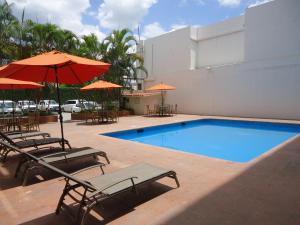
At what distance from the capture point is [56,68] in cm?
557

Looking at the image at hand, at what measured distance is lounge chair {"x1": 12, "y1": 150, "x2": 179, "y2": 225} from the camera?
3035 mm

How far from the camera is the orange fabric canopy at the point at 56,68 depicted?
469 cm

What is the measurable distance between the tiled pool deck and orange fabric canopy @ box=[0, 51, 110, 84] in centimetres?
223

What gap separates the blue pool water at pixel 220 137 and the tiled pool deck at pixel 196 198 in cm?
294

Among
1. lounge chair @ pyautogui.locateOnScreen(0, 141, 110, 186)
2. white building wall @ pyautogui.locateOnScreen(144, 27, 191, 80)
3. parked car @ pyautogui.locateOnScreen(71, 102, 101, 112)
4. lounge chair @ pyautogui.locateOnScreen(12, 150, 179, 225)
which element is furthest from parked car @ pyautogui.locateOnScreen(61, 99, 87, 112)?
lounge chair @ pyautogui.locateOnScreen(12, 150, 179, 225)

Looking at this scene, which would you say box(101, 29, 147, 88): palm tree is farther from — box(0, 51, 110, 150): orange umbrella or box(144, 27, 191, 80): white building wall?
box(0, 51, 110, 150): orange umbrella

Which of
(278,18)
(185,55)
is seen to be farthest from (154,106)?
(278,18)

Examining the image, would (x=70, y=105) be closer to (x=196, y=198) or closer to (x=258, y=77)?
(x=258, y=77)

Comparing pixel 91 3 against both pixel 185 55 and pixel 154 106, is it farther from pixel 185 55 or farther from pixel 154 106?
pixel 185 55

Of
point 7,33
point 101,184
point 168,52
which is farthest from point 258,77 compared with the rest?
point 7,33

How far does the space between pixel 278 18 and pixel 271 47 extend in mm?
1863

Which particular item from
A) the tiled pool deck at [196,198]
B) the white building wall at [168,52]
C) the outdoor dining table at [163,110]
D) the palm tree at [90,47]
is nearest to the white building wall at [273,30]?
the white building wall at [168,52]

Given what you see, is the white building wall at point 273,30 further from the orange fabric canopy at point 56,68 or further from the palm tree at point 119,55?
the orange fabric canopy at point 56,68

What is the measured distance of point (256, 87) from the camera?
14.8 m
